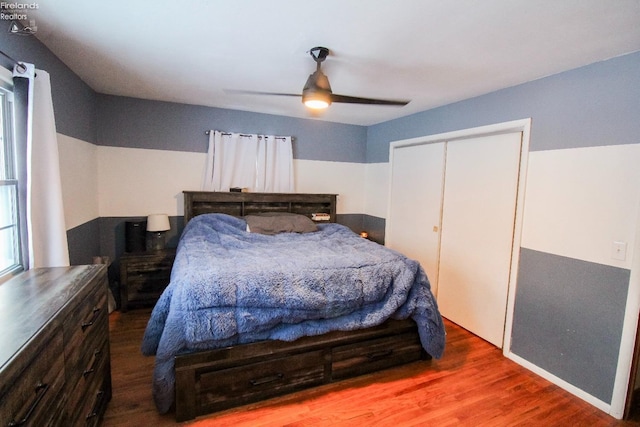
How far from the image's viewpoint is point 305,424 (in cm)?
184

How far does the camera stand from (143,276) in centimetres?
327

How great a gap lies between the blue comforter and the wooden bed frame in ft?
0.23

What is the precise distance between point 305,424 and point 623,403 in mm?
2024

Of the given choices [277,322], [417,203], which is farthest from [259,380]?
[417,203]

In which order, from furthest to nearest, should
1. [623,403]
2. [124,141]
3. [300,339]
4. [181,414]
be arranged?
[124,141], [300,339], [623,403], [181,414]

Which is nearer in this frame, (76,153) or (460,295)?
(76,153)

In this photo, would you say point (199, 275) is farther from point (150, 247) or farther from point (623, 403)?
point (623, 403)

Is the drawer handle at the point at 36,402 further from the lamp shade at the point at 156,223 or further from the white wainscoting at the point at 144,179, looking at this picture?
the white wainscoting at the point at 144,179

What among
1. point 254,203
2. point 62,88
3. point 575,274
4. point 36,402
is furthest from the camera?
point 254,203

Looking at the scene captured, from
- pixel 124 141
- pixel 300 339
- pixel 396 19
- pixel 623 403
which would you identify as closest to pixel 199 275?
pixel 300 339

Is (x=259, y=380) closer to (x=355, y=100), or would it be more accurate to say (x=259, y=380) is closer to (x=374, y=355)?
(x=374, y=355)

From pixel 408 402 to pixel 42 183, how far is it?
2.72m

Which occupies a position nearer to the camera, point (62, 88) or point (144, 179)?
point (62, 88)

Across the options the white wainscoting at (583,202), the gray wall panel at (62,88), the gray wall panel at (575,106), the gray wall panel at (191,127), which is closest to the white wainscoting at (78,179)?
the gray wall panel at (62,88)
